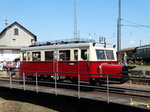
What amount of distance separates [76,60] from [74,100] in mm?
3346

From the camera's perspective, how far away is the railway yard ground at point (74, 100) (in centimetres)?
861

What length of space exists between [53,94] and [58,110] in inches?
32.1

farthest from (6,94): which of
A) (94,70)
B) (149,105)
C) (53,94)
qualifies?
(149,105)

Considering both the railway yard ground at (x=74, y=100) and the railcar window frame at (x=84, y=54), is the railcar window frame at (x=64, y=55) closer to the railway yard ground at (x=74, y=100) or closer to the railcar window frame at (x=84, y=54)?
the railcar window frame at (x=84, y=54)

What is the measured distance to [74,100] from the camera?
10.3 metres

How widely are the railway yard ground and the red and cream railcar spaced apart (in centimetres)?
93

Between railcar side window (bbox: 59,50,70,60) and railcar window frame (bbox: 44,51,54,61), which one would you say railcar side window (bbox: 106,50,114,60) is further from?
railcar window frame (bbox: 44,51,54,61)

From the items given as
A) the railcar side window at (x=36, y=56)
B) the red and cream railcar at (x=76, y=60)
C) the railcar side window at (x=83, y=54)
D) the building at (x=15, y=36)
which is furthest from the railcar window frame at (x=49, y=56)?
the building at (x=15, y=36)

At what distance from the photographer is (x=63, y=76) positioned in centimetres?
1393

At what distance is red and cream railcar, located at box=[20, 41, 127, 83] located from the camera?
489 inches

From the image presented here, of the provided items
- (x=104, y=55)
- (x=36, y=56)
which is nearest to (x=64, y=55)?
(x=104, y=55)

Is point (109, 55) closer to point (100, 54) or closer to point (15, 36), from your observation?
point (100, 54)

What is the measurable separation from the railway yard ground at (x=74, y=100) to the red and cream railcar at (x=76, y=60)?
0.93 metres

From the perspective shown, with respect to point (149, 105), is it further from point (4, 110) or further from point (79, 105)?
point (4, 110)
